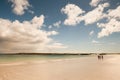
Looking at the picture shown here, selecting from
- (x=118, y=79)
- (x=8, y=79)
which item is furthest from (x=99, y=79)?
(x=8, y=79)

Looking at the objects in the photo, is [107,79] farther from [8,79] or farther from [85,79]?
[8,79]

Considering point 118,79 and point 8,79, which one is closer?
point 118,79

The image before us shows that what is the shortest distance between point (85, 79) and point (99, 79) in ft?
3.14

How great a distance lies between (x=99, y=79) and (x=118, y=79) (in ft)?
3.93

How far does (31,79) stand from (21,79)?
2.57ft

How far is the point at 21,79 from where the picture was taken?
35.3 ft

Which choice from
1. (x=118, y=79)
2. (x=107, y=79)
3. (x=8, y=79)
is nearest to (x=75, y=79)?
(x=107, y=79)

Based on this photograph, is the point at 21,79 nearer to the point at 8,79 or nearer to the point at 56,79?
the point at 8,79

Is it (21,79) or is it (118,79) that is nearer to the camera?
(118,79)

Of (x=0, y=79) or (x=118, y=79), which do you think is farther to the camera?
(x=0, y=79)

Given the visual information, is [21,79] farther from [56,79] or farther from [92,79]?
[92,79]

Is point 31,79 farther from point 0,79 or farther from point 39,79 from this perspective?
point 0,79

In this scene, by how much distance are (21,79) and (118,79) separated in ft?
21.4

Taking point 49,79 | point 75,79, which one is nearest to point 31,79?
point 49,79
